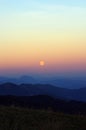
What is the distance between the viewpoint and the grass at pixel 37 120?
13.4 metres

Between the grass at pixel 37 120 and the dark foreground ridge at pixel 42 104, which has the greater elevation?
the dark foreground ridge at pixel 42 104

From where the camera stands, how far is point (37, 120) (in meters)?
14.6

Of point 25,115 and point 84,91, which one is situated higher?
point 84,91

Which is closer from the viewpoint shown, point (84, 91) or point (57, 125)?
point (57, 125)

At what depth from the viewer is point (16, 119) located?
1440cm

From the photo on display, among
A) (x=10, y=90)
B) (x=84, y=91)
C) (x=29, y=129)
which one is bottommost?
(x=29, y=129)

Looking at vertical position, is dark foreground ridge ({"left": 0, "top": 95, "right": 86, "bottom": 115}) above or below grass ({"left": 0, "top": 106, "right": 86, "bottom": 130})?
above

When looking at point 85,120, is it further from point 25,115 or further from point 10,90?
point 10,90

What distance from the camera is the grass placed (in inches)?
528

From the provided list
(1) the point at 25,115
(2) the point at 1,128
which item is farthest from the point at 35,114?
(2) the point at 1,128

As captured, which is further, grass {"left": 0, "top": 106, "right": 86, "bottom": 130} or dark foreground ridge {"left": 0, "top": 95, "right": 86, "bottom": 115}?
dark foreground ridge {"left": 0, "top": 95, "right": 86, "bottom": 115}

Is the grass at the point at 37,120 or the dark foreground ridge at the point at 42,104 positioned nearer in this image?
the grass at the point at 37,120

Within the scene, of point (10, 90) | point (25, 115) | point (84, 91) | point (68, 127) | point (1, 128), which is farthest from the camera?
point (84, 91)

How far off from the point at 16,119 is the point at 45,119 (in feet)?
3.70
